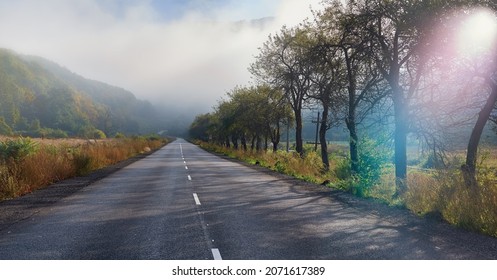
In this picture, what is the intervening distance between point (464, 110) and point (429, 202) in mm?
4196

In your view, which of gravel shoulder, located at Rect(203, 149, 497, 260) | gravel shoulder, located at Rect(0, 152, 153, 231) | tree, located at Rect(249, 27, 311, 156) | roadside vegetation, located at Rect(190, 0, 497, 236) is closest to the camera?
gravel shoulder, located at Rect(203, 149, 497, 260)

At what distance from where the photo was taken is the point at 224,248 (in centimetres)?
655

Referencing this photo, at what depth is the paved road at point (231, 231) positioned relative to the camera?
6.33 meters

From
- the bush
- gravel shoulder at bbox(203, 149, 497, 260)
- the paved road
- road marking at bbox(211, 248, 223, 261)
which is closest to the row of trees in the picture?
gravel shoulder at bbox(203, 149, 497, 260)

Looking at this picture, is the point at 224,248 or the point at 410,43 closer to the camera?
the point at 224,248

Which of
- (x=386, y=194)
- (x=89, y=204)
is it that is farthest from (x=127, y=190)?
(x=386, y=194)

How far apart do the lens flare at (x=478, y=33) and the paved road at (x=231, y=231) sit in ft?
16.8

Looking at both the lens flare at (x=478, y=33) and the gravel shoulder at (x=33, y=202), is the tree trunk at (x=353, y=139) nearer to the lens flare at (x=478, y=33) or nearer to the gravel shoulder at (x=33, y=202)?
the lens flare at (x=478, y=33)

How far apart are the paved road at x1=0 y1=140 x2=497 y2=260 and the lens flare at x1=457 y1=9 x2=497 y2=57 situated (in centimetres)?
512

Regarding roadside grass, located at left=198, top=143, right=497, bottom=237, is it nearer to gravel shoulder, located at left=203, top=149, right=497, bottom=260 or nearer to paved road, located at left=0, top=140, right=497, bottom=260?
gravel shoulder, located at left=203, top=149, right=497, bottom=260

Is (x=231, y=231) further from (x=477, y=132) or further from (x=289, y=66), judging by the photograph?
(x=289, y=66)

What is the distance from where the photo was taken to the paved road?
20.8 ft

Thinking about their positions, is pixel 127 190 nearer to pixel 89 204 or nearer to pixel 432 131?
pixel 89 204

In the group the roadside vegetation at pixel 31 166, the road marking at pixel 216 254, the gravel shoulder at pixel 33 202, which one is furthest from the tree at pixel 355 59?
the roadside vegetation at pixel 31 166
